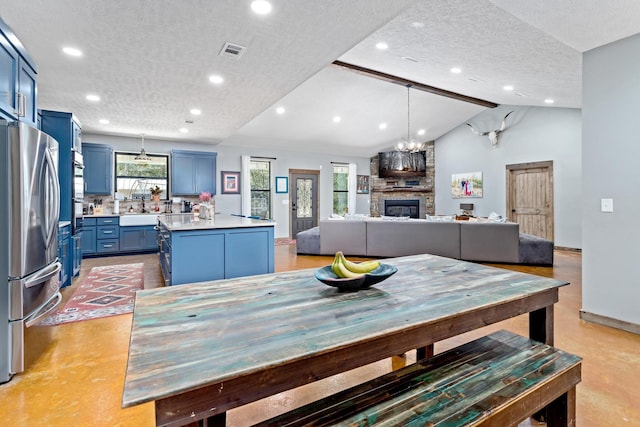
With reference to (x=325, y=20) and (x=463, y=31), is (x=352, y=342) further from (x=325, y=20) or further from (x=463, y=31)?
(x=463, y=31)

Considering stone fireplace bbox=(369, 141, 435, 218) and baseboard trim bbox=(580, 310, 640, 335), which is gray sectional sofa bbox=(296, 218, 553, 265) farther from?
stone fireplace bbox=(369, 141, 435, 218)

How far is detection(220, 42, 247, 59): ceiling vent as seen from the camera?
2916 millimetres

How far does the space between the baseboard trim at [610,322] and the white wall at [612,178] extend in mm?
31

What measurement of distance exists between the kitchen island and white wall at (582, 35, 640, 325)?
10.7 ft

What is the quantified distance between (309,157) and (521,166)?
17.7ft

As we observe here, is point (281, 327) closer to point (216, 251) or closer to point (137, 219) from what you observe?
point (216, 251)

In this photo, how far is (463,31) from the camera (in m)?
3.53

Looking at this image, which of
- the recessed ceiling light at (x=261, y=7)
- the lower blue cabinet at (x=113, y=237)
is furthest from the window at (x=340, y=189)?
the recessed ceiling light at (x=261, y=7)

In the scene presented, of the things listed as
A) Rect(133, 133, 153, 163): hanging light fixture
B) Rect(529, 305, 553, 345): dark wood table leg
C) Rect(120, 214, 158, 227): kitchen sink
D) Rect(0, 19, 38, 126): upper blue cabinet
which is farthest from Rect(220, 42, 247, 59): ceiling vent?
Rect(120, 214, 158, 227): kitchen sink

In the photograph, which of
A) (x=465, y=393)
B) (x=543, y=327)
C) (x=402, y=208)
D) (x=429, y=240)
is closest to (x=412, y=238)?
(x=429, y=240)

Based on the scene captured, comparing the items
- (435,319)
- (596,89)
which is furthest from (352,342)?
(596,89)

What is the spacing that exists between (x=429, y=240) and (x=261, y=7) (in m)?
4.78

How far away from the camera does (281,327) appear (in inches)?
41.0

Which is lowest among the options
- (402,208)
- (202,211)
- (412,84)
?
(202,211)
